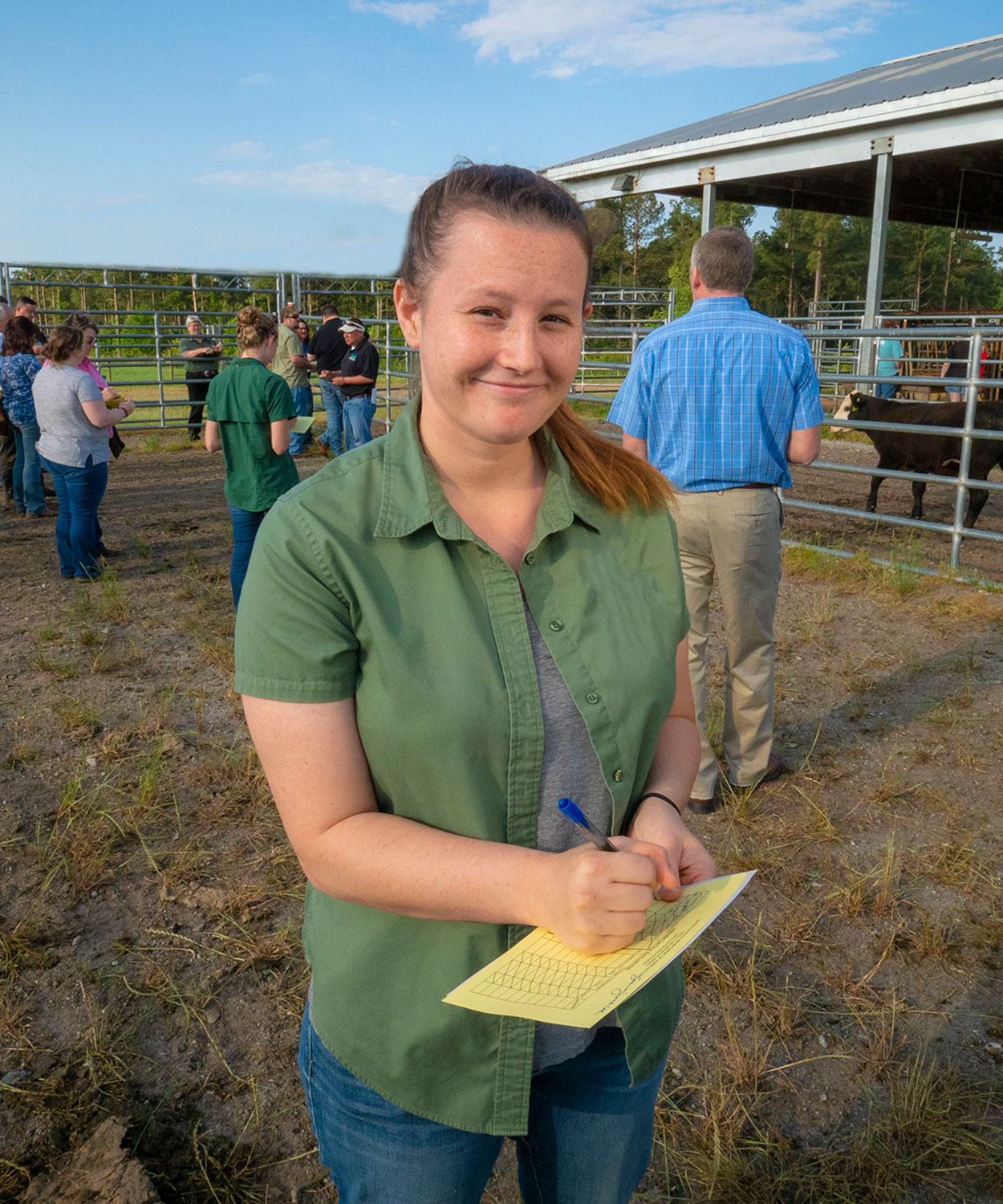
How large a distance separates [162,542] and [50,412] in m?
1.76

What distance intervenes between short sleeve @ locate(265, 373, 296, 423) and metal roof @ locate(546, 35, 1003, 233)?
8.48 m

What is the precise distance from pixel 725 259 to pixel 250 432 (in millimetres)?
2849

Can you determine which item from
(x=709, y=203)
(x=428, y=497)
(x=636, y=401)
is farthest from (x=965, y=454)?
(x=709, y=203)

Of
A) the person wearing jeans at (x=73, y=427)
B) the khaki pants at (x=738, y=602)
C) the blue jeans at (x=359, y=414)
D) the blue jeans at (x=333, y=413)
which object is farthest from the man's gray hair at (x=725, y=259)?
the blue jeans at (x=333, y=413)

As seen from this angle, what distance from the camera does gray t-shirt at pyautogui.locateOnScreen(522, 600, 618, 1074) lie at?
1190 mm

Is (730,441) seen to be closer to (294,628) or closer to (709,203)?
(294,628)

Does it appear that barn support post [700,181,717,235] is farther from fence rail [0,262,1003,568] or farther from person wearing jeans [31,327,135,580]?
person wearing jeans [31,327,135,580]

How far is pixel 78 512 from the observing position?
679 cm

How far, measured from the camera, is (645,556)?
1323 millimetres

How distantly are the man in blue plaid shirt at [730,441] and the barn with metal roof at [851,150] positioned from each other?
8284 mm

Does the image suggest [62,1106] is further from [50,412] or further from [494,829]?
[50,412]

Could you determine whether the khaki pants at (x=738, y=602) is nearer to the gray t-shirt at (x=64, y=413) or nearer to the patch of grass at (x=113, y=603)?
the patch of grass at (x=113, y=603)

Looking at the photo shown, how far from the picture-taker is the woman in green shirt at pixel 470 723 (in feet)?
3.51

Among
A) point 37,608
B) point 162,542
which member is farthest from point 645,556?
point 162,542
